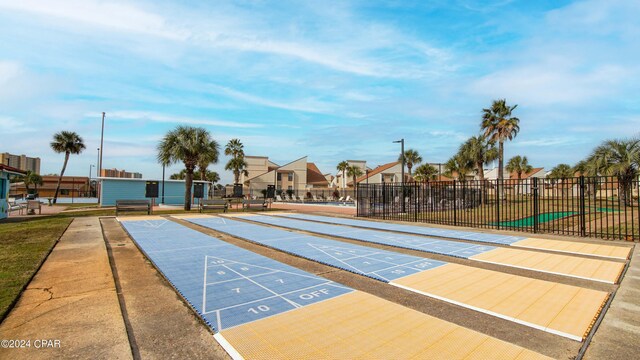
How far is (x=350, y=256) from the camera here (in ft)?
28.3

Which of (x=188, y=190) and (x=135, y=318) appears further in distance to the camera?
(x=188, y=190)

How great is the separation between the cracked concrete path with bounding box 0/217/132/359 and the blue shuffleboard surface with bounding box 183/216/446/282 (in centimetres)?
454

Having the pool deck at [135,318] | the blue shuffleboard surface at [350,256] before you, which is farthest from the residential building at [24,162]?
the pool deck at [135,318]

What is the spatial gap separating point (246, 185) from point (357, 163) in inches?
1116

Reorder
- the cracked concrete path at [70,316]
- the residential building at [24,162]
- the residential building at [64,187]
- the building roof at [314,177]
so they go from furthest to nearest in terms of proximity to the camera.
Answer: the residential building at [24,162]
the building roof at [314,177]
the residential building at [64,187]
the cracked concrete path at [70,316]

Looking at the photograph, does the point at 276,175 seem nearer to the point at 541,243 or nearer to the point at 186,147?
the point at 186,147

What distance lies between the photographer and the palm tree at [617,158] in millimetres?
21962

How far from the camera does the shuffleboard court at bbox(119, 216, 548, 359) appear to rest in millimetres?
3533

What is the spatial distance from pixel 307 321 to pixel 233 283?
7.64ft

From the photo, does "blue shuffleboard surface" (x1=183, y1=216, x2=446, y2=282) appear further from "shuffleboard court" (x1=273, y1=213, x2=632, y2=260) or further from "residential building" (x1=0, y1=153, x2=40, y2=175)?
"residential building" (x1=0, y1=153, x2=40, y2=175)

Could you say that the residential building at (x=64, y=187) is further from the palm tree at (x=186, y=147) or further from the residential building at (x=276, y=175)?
the palm tree at (x=186, y=147)

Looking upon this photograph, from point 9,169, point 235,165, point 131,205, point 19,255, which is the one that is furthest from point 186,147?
point 235,165

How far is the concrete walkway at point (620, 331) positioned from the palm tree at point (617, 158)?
2250cm

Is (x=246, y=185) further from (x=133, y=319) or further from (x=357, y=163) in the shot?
(x=133, y=319)
